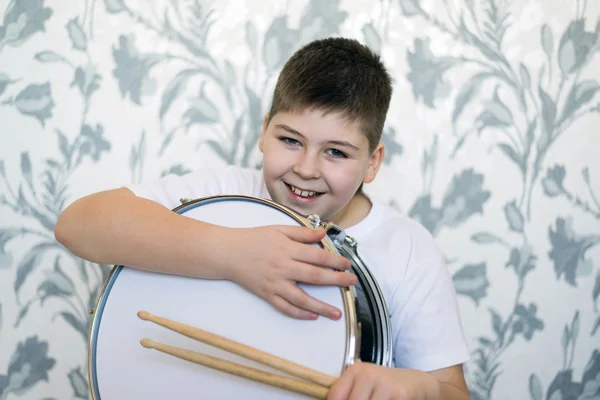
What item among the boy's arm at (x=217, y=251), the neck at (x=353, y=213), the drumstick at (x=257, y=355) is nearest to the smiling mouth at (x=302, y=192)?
the neck at (x=353, y=213)

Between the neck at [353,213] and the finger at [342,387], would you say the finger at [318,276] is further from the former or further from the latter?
the neck at [353,213]

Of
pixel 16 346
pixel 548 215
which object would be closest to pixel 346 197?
pixel 548 215

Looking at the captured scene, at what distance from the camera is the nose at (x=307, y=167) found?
88cm

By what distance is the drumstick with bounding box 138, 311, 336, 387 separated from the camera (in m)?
0.61

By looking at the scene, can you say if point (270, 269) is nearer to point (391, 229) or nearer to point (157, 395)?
point (157, 395)

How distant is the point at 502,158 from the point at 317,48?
532 millimetres

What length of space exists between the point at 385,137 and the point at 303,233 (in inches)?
25.0

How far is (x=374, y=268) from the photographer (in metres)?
0.92

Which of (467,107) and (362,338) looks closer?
(362,338)

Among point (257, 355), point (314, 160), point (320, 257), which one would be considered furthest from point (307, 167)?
point (257, 355)

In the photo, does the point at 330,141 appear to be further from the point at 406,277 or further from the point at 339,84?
the point at 406,277

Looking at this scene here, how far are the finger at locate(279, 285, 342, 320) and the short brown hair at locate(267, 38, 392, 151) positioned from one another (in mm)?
319

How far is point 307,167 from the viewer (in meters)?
0.88

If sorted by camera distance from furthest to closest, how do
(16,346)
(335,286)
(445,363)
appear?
1. (16,346)
2. (445,363)
3. (335,286)
